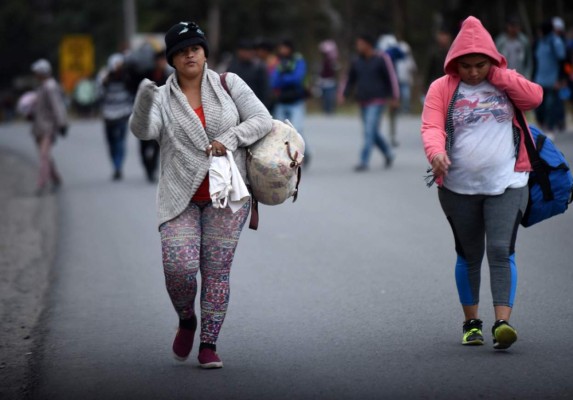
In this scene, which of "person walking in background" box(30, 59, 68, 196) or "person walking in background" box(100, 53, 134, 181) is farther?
"person walking in background" box(100, 53, 134, 181)

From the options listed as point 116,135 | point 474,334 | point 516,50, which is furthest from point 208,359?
point 516,50

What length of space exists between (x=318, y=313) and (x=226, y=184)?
2160 mm

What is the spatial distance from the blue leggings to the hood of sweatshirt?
72 centimetres

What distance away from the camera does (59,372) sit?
21.3 ft

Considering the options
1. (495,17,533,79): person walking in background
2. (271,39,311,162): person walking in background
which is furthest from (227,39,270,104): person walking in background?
(495,17,533,79): person walking in background

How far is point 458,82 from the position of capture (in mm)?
6562

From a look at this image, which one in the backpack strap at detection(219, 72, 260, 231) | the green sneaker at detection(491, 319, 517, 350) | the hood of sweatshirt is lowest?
the green sneaker at detection(491, 319, 517, 350)

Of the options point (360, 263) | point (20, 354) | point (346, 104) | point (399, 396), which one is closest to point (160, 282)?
point (360, 263)

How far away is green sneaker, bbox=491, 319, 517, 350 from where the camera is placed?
6309mm

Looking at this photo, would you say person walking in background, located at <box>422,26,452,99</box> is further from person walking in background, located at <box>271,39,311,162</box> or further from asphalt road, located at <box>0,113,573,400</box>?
person walking in background, located at <box>271,39,311,162</box>

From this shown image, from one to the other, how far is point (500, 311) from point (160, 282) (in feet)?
12.3

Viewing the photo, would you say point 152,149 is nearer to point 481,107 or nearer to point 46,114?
point 46,114

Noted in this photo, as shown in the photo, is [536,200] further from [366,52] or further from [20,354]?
[366,52]

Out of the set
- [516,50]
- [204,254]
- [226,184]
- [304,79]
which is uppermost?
[516,50]
